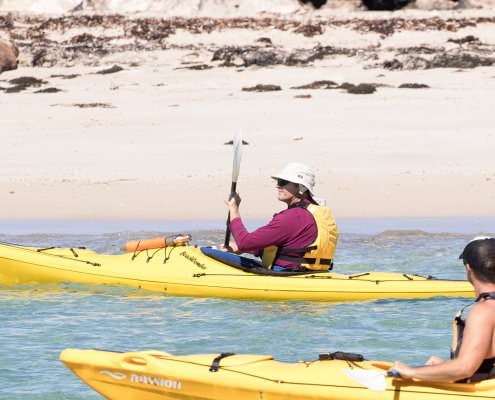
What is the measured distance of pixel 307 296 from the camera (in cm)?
824

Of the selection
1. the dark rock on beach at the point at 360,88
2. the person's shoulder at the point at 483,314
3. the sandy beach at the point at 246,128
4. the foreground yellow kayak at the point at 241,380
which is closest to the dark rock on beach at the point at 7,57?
the sandy beach at the point at 246,128

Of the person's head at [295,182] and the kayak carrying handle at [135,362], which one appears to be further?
the person's head at [295,182]

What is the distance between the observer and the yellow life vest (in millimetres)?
8078

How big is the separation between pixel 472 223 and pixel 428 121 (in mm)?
5460

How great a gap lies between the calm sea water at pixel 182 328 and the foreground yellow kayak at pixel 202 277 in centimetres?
7

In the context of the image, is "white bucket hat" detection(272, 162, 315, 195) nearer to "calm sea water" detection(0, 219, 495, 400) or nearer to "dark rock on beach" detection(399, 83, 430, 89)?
"calm sea water" detection(0, 219, 495, 400)

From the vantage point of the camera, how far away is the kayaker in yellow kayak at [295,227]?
793 cm

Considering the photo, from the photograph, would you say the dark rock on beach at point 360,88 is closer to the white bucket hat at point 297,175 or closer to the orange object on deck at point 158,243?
the orange object on deck at point 158,243

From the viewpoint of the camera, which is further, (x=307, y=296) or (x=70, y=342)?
(x=307, y=296)

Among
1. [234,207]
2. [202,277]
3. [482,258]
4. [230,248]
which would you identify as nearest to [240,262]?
[230,248]

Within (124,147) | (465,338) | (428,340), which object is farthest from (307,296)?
(124,147)

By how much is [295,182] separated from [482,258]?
3365 millimetres

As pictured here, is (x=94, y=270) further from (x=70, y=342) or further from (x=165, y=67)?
(x=165, y=67)

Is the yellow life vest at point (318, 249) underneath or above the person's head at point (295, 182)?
underneath
